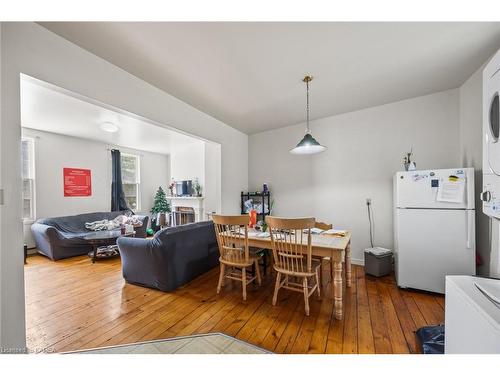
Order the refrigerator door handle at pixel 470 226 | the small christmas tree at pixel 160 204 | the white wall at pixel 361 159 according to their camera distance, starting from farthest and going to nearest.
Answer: the small christmas tree at pixel 160 204, the white wall at pixel 361 159, the refrigerator door handle at pixel 470 226

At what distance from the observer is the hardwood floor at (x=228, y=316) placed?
5.49 feet

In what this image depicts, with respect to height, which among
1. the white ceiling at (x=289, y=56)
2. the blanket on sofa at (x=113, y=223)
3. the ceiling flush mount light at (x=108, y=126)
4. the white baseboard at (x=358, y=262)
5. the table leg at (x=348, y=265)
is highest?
the white ceiling at (x=289, y=56)

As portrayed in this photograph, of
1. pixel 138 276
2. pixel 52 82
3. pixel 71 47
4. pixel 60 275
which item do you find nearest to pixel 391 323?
pixel 138 276

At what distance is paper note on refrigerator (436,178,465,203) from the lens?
86.9 inches

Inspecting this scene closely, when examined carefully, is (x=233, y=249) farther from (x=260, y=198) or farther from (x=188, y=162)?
(x=188, y=162)

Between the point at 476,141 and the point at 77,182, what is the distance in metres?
7.08

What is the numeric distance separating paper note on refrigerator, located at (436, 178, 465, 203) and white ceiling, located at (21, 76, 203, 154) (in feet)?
11.6

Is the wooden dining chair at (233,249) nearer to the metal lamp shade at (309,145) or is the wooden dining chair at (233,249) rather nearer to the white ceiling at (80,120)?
the metal lamp shade at (309,145)

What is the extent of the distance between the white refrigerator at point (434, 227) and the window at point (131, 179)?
632cm

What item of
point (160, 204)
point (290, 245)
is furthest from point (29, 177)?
point (290, 245)

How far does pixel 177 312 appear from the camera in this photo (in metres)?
2.11

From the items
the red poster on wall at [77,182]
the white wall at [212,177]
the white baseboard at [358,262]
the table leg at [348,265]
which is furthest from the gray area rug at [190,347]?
the red poster on wall at [77,182]

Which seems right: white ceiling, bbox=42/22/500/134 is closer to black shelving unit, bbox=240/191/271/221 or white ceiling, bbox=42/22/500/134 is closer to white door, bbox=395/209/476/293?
white door, bbox=395/209/476/293
